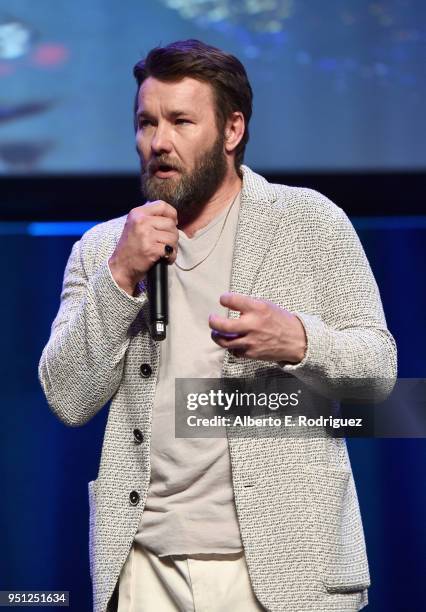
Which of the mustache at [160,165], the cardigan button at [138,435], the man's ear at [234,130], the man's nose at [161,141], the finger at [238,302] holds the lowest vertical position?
the cardigan button at [138,435]

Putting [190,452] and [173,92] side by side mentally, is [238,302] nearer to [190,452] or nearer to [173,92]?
[190,452]

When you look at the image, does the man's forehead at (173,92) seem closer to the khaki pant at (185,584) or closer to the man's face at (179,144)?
the man's face at (179,144)

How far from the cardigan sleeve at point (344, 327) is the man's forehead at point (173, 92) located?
320mm

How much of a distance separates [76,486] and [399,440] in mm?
870

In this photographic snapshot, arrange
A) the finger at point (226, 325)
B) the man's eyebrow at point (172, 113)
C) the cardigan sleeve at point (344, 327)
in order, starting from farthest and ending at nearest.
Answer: the man's eyebrow at point (172, 113) → the cardigan sleeve at point (344, 327) → the finger at point (226, 325)

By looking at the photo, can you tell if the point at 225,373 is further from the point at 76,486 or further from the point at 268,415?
the point at 76,486

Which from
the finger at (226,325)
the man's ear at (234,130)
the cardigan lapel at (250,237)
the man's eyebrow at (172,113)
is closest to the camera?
the finger at (226,325)

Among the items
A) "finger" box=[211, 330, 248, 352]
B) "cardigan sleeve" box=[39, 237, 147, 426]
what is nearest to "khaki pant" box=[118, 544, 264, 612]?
"cardigan sleeve" box=[39, 237, 147, 426]

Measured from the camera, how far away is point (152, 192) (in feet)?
5.68

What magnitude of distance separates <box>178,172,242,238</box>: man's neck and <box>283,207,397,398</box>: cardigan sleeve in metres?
0.22

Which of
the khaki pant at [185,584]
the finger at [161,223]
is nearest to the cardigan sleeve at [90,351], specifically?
the finger at [161,223]

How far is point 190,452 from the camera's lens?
1.61 metres

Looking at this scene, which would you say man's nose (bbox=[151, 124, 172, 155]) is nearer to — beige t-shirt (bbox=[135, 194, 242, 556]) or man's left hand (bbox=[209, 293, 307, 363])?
beige t-shirt (bbox=[135, 194, 242, 556])

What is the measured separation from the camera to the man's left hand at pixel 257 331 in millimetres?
1439
